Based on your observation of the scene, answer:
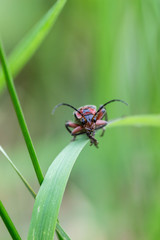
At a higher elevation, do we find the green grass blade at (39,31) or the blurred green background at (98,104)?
the green grass blade at (39,31)

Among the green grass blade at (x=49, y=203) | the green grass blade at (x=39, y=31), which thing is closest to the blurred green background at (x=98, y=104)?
the green grass blade at (x=39, y=31)

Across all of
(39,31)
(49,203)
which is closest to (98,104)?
(39,31)

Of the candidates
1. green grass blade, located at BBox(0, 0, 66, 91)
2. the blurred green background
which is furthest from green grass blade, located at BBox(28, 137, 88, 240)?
the blurred green background

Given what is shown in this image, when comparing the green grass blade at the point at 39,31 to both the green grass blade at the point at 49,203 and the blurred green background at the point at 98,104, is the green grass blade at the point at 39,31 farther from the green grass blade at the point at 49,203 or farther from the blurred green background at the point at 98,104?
the blurred green background at the point at 98,104

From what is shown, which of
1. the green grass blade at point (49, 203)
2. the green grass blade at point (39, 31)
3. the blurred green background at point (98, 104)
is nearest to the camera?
the green grass blade at point (49, 203)

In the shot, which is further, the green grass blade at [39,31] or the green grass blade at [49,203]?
the green grass blade at [39,31]

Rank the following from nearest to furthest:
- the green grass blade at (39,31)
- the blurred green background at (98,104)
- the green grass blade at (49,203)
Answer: the green grass blade at (49,203) → the green grass blade at (39,31) → the blurred green background at (98,104)

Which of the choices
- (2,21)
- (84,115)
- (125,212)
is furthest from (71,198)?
(2,21)
